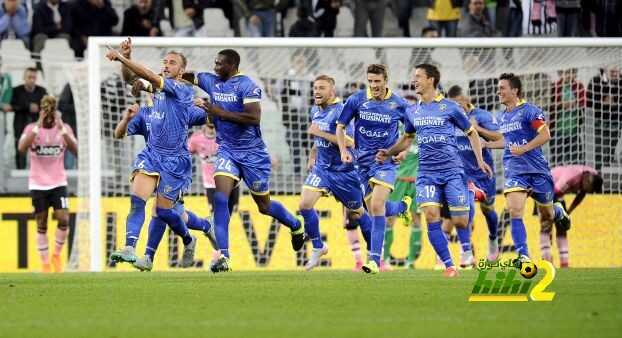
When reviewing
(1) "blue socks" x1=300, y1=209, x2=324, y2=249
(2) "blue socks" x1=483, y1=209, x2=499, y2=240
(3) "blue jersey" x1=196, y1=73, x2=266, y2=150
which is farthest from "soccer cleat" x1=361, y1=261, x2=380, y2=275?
(2) "blue socks" x1=483, y1=209, x2=499, y2=240

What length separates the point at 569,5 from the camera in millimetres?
24859

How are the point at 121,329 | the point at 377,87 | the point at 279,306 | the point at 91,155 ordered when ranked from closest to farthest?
1. the point at 121,329
2. the point at 279,306
3. the point at 377,87
4. the point at 91,155

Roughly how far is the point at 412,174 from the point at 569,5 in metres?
6.34

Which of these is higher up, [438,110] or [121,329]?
[438,110]

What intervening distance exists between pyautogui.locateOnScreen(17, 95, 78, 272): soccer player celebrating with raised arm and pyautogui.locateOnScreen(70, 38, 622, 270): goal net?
47cm

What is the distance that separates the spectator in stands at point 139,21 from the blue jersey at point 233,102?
30.4 ft

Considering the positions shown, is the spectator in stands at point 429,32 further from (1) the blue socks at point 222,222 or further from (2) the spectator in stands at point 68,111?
(1) the blue socks at point 222,222

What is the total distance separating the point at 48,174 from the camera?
19453 mm

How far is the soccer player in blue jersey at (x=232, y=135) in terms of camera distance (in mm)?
14156

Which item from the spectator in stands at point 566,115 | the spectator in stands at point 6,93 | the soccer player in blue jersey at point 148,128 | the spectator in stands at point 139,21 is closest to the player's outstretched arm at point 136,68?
the soccer player in blue jersey at point 148,128

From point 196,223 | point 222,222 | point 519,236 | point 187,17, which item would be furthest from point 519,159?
point 187,17

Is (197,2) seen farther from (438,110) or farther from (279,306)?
(279,306)

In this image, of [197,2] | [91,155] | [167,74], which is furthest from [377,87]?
[197,2]

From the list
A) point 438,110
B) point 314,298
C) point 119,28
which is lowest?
point 314,298
